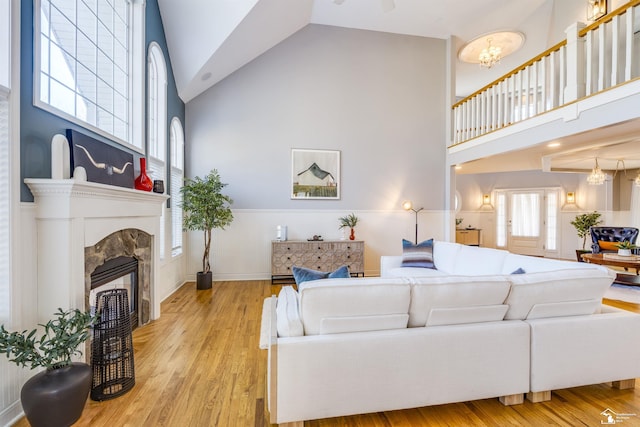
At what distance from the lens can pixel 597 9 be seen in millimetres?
4387

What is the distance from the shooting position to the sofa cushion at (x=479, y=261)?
3.27 m

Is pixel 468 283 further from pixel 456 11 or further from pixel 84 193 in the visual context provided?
pixel 456 11

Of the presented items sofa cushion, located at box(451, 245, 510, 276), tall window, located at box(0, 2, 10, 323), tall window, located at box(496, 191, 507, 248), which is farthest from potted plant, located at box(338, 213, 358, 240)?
tall window, located at box(496, 191, 507, 248)

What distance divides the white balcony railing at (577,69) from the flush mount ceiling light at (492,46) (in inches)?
39.7

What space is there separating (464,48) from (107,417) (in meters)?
7.83

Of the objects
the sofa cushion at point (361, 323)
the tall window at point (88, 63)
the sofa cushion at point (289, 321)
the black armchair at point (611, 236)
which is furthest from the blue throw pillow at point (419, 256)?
the black armchair at point (611, 236)

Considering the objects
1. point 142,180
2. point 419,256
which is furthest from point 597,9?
point 142,180

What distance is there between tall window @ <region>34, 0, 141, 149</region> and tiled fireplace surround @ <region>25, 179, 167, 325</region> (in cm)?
59

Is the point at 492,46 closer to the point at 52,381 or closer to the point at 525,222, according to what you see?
the point at 525,222

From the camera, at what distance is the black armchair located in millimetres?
6078

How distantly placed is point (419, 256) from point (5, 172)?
4220 mm

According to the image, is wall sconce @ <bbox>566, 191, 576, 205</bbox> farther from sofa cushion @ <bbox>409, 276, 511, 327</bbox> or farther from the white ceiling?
sofa cushion @ <bbox>409, 276, 511, 327</bbox>

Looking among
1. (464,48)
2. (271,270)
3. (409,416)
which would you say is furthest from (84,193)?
(464,48)

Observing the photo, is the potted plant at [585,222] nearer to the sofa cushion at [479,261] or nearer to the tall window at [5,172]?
the sofa cushion at [479,261]
